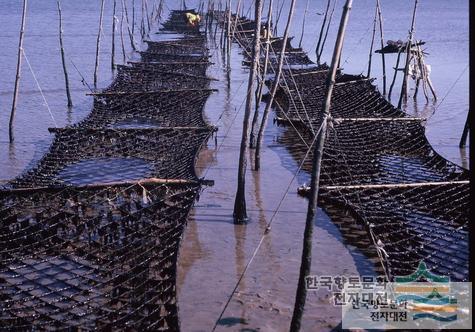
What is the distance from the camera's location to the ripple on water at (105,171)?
47.0 feet

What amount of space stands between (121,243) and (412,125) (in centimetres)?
902

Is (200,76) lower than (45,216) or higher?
higher

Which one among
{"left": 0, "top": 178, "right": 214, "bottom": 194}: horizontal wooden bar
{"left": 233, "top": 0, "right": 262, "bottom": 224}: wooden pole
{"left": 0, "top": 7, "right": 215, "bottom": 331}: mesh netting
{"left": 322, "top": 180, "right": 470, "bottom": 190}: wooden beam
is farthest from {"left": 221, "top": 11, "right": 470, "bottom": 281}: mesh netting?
{"left": 0, "top": 7, "right": 215, "bottom": 331}: mesh netting

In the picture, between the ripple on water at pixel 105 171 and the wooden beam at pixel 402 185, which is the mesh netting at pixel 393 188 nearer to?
the wooden beam at pixel 402 185

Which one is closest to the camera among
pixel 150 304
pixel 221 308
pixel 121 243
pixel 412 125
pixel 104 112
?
pixel 150 304

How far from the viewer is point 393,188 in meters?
11.1

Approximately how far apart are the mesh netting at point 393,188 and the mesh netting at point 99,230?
8.64ft

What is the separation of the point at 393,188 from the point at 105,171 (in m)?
7.23

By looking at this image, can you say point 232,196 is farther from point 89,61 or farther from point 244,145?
point 89,61

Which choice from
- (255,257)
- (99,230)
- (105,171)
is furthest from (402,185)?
(105,171)

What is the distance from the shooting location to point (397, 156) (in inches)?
573

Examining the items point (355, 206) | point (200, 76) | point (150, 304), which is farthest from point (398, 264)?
point (200, 76)

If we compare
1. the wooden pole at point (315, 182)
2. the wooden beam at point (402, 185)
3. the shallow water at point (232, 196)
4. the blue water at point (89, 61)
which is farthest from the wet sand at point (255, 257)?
the blue water at point (89, 61)

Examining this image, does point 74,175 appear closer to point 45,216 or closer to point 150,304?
point 45,216
